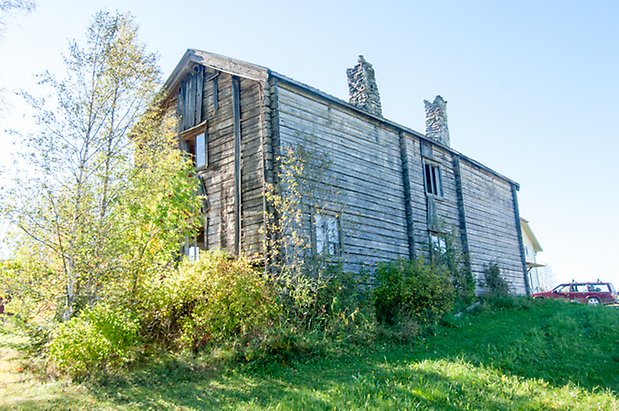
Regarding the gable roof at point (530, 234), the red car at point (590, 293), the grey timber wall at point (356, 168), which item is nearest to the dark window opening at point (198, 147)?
the grey timber wall at point (356, 168)

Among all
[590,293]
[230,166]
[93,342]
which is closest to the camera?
[93,342]

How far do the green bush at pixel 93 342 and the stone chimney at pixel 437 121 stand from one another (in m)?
16.2

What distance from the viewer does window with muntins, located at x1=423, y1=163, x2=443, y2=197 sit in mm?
18266

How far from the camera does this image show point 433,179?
61.4ft

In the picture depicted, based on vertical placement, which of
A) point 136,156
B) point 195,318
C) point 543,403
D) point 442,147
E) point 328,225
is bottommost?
point 543,403

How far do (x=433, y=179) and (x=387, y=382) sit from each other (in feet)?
40.7

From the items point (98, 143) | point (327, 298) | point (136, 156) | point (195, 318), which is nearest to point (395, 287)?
point (327, 298)

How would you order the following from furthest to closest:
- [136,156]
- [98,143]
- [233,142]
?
[233,142]
[136,156]
[98,143]

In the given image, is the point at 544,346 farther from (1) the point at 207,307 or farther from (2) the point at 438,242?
(1) the point at 207,307

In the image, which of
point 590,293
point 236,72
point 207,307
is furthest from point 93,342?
point 590,293

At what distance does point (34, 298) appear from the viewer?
9133mm

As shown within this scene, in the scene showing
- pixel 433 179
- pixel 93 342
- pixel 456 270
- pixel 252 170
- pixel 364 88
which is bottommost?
pixel 93 342

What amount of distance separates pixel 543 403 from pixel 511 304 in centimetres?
1125

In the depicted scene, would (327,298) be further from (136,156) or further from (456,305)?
(456,305)
